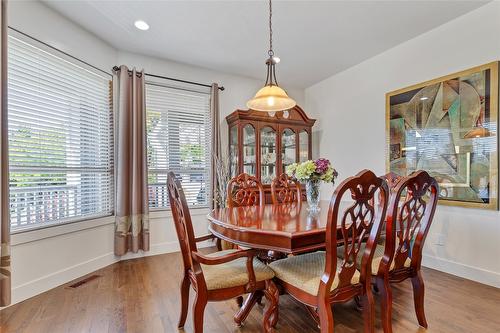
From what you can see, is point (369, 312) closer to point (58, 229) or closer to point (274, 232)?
point (274, 232)

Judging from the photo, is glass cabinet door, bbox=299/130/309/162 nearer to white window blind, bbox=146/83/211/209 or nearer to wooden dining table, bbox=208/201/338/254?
white window blind, bbox=146/83/211/209

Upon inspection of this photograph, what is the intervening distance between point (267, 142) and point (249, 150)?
13.3 inches

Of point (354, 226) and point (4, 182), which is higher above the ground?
point (4, 182)

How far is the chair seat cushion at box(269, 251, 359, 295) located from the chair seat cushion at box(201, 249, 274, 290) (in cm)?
9

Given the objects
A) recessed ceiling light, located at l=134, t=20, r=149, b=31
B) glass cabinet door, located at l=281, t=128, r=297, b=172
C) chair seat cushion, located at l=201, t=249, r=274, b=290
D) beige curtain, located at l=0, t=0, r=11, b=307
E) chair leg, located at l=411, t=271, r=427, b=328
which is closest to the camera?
chair seat cushion, located at l=201, t=249, r=274, b=290

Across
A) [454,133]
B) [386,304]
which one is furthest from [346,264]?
[454,133]

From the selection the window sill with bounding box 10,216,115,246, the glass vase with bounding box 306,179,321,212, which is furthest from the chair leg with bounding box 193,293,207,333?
the window sill with bounding box 10,216,115,246

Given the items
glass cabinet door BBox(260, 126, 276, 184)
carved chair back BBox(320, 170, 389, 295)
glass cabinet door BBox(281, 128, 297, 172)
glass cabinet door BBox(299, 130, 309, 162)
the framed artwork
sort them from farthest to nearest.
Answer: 1. glass cabinet door BBox(299, 130, 309, 162)
2. glass cabinet door BBox(281, 128, 297, 172)
3. glass cabinet door BBox(260, 126, 276, 184)
4. the framed artwork
5. carved chair back BBox(320, 170, 389, 295)

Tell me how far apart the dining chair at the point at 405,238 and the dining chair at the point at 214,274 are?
2.20ft

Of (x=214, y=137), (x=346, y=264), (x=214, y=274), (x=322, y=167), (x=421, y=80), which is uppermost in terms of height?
(x=421, y=80)

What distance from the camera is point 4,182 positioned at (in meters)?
1.94

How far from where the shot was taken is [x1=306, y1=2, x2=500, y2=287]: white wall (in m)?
2.48

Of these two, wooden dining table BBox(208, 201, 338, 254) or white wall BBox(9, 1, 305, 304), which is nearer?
wooden dining table BBox(208, 201, 338, 254)

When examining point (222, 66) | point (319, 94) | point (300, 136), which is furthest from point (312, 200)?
point (319, 94)
